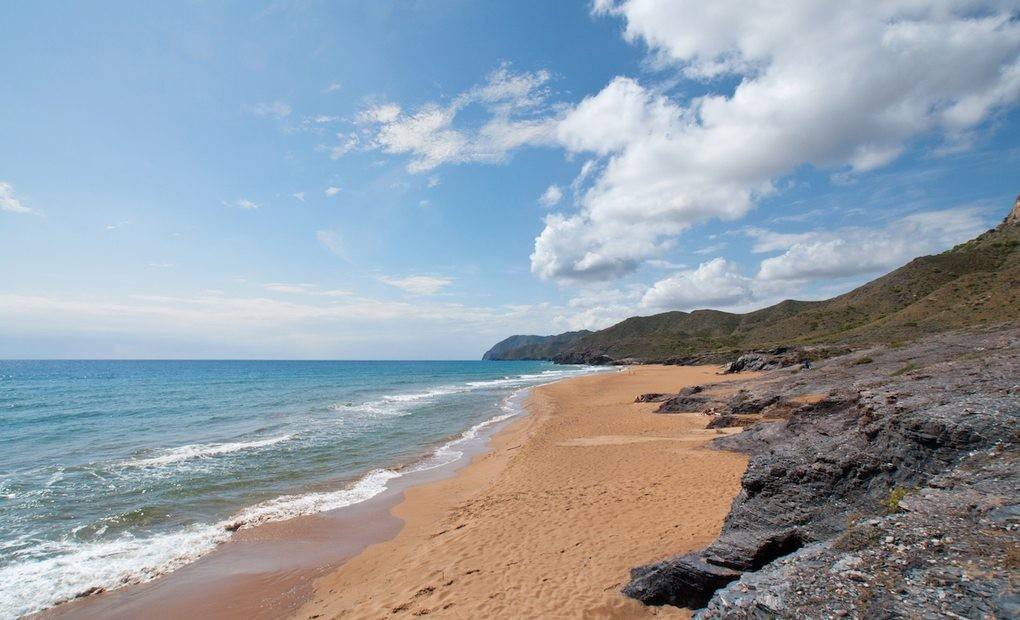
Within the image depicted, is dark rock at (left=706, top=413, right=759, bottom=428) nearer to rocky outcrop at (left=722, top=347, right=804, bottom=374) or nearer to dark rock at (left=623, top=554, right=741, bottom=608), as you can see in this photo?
dark rock at (left=623, top=554, right=741, bottom=608)

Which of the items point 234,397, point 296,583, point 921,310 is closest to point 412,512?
point 296,583

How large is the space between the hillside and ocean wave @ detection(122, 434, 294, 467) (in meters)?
46.5

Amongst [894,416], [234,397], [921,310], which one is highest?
[921,310]

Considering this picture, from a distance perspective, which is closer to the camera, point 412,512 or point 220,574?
point 220,574

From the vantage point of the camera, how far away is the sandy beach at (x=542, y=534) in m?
7.35

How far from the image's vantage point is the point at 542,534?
32.1 ft

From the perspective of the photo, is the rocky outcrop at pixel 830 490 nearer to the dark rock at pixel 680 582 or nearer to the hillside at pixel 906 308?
the dark rock at pixel 680 582

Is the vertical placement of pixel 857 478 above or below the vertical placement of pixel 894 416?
below

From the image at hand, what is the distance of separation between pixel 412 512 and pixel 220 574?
4.73 meters

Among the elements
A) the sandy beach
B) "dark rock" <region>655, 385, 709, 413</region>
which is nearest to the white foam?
the sandy beach

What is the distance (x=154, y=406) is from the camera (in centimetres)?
4306

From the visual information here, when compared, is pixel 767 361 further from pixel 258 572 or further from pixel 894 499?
pixel 258 572

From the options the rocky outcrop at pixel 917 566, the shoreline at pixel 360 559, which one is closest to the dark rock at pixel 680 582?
the shoreline at pixel 360 559

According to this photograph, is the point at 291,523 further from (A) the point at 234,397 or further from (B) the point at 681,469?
(A) the point at 234,397
